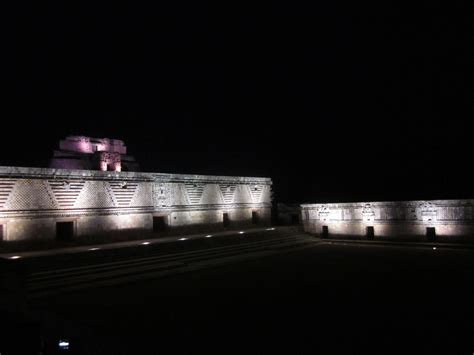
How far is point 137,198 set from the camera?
1883 centimetres

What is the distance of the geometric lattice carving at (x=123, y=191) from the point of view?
1794 cm

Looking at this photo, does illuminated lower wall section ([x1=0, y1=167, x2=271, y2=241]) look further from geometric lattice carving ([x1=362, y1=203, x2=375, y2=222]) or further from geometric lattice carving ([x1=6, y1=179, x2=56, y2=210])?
geometric lattice carving ([x1=362, y1=203, x2=375, y2=222])

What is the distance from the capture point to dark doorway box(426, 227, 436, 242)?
1791cm

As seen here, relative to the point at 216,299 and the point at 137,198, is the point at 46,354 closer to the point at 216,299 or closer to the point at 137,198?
the point at 216,299

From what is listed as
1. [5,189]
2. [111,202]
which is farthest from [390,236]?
[5,189]

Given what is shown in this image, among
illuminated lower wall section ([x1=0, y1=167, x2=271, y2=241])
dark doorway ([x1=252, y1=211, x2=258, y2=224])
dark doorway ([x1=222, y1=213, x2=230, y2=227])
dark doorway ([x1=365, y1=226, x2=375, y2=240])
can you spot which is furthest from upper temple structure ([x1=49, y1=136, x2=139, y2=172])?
dark doorway ([x1=365, y1=226, x2=375, y2=240])

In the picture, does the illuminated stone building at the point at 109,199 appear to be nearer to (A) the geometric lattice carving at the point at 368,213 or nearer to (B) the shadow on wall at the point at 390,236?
(B) the shadow on wall at the point at 390,236

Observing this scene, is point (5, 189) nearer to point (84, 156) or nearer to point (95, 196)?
point (95, 196)

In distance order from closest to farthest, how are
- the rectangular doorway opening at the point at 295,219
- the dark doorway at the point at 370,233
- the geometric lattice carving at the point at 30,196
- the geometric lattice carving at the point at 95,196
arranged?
the geometric lattice carving at the point at 30,196 < the geometric lattice carving at the point at 95,196 < the dark doorway at the point at 370,233 < the rectangular doorway opening at the point at 295,219

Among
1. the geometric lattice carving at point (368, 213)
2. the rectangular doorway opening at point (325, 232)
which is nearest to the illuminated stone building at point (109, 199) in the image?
the rectangular doorway opening at point (325, 232)

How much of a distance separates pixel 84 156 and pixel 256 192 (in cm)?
1125

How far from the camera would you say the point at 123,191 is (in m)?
18.3

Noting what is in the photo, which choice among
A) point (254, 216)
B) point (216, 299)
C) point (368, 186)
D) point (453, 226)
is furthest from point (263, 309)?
point (368, 186)

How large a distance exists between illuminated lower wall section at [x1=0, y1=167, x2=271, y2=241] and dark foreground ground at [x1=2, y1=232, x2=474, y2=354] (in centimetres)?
676
